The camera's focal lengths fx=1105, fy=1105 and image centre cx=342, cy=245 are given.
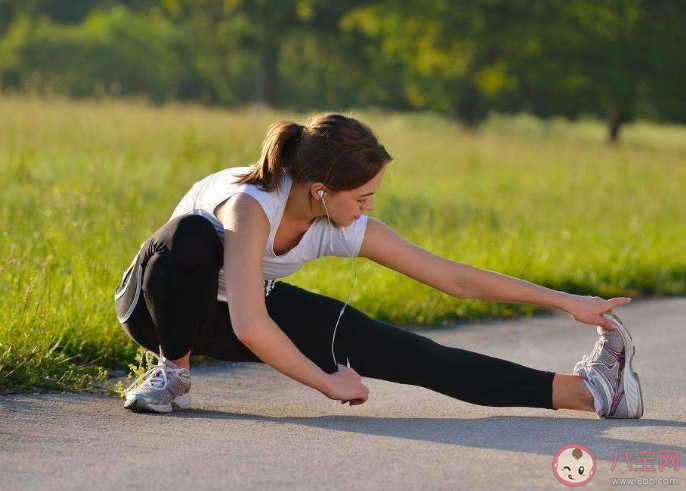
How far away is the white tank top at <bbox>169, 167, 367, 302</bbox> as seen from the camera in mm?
4078

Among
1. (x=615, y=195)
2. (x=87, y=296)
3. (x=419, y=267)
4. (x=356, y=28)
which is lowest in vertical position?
(x=87, y=296)

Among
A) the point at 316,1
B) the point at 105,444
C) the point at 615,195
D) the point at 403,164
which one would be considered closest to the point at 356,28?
the point at 316,1

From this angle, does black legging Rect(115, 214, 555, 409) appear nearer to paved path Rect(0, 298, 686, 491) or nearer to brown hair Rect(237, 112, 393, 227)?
paved path Rect(0, 298, 686, 491)

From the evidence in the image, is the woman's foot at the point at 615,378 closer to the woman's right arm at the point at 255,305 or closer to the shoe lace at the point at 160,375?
the woman's right arm at the point at 255,305

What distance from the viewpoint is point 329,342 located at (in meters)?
4.39

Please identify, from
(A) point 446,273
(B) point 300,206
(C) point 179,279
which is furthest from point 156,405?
(A) point 446,273

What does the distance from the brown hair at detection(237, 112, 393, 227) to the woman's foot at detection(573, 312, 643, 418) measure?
1127 millimetres

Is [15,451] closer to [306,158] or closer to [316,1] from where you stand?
[306,158]

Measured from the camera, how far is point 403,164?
16734mm

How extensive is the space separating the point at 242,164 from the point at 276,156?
310 inches

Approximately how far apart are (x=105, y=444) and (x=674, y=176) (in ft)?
47.4

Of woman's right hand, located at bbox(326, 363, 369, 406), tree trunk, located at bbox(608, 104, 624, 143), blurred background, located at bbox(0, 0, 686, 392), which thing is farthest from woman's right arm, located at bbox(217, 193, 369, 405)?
tree trunk, located at bbox(608, 104, 624, 143)

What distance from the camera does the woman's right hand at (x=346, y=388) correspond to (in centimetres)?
397

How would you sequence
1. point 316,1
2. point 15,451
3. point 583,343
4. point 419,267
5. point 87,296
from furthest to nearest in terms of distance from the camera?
1. point 316,1
2. point 583,343
3. point 87,296
4. point 419,267
5. point 15,451
